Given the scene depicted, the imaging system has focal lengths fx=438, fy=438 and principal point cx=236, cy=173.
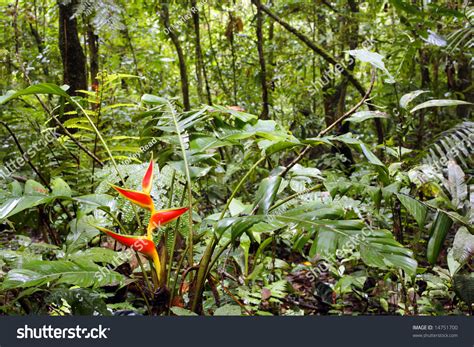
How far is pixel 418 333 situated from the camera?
4.49 ft

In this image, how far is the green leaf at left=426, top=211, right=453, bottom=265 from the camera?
4.55 ft

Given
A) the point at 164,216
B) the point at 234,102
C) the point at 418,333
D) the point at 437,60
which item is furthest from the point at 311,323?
the point at 234,102

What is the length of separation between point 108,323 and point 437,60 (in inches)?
138

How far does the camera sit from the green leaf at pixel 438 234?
139 cm

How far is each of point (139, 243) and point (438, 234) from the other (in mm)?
939

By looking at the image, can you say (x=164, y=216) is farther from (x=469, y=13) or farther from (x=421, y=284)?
(x=469, y=13)

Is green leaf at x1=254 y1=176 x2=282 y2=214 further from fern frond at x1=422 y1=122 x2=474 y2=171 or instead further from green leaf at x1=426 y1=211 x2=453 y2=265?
fern frond at x1=422 y1=122 x2=474 y2=171
